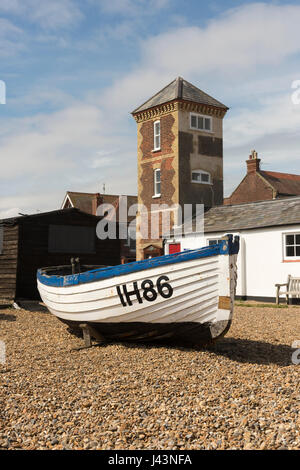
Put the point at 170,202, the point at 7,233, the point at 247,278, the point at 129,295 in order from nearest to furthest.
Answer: the point at 129,295, the point at 7,233, the point at 247,278, the point at 170,202

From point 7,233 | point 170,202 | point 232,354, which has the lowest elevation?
point 232,354

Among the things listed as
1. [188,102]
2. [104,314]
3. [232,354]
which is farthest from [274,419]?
[188,102]

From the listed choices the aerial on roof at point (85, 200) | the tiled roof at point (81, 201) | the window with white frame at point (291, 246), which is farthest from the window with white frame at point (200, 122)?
the tiled roof at point (81, 201)

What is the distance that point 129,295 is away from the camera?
7836mm

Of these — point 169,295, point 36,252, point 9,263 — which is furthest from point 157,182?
point 169,295

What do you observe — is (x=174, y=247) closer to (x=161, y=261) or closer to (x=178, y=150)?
(x=178, y=150)

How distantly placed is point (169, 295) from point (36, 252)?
11534mm

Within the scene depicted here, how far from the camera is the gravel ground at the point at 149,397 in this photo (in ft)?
14.2

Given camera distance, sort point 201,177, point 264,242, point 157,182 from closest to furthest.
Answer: point 264,242 → point 201,177 → point 157,182

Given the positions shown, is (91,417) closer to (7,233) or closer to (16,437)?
(16,437)

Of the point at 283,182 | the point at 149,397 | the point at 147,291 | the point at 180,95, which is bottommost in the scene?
the point at 149,397

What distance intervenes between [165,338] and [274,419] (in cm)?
358

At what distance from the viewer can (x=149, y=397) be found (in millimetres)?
5480

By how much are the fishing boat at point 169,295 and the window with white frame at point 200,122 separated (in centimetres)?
2268
